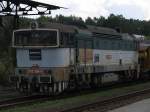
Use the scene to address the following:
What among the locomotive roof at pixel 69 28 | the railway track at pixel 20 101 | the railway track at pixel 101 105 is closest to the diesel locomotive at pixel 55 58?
the locomotive roof at pixel 69 28

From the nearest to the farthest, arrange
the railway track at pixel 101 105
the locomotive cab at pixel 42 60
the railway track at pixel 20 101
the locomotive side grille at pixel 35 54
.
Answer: the railway track at pixel 101 105 → the railway track at pixel 20 101 → the locomotive cab at pixel 42 60 → the locomotive side grille at pixel 35 54

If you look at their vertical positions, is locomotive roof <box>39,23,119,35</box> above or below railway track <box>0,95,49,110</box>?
above

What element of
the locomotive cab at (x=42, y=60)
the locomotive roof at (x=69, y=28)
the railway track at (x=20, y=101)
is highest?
the locomotive roof at (x=69, y=28)

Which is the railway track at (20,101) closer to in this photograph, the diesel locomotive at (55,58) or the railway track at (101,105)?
the diesel locomotive at (55,58)

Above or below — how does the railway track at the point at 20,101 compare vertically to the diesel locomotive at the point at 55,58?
below

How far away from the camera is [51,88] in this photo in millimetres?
20672

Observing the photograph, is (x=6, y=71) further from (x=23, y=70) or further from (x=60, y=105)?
(x=60, y=105)

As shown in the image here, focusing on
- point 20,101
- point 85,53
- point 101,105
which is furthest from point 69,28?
point 101,105

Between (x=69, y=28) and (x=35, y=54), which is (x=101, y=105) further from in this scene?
(x=69, y=28)

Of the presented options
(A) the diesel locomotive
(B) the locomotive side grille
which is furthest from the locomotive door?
(B) the locomotive side grille

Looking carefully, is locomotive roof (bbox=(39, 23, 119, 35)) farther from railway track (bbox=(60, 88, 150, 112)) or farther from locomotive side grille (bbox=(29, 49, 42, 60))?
railway track (bbox=(60, 88, 150, 112))

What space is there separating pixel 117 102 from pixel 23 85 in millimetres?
4639

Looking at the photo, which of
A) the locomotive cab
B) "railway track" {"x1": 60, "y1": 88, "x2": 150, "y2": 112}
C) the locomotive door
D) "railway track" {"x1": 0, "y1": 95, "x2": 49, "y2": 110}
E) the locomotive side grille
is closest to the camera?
"railway track" {"x1": 60, "y1": 88, "x2": 150, "y2": 112}

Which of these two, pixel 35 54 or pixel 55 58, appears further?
pixel 35 54
